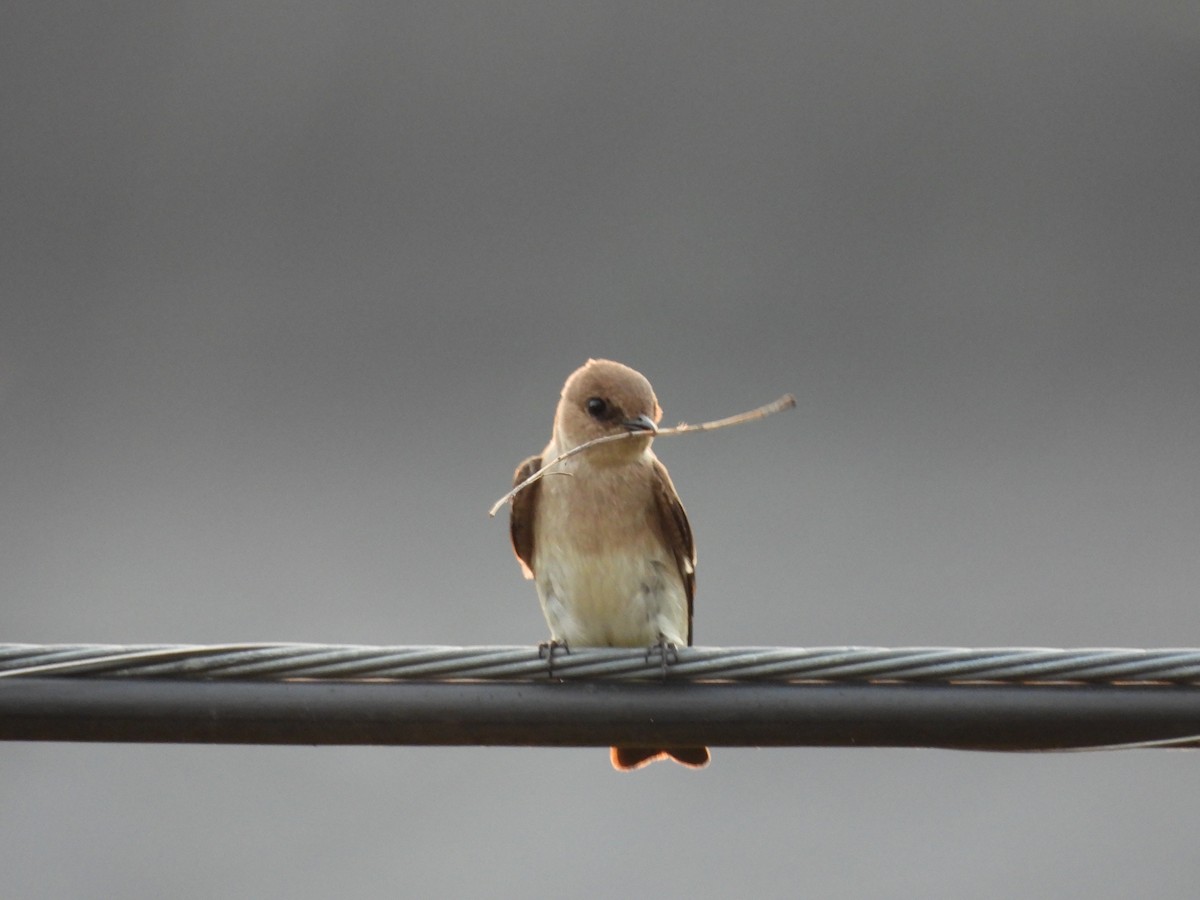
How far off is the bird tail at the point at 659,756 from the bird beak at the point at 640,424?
927 mm

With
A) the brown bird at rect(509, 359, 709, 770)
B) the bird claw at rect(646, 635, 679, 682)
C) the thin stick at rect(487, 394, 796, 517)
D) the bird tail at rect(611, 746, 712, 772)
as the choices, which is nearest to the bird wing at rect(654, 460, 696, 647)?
the brown bird at rect(509, 359, 709, 770)

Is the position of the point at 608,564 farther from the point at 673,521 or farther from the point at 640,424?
the point at 640,424

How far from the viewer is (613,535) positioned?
13.9ft

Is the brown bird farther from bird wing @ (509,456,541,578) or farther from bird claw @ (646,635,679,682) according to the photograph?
bird claw @ (646,635,679,682)

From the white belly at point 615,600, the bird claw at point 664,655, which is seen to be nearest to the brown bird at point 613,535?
the white belly at point 615,600

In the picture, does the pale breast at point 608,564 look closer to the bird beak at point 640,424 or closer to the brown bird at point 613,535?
the brown bird at point 613,535

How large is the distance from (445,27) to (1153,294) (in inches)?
170

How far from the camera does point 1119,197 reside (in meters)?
8.31

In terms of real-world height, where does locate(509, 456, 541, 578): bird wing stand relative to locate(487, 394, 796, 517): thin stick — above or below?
A: above

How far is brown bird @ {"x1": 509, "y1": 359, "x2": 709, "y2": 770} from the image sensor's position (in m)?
4.21

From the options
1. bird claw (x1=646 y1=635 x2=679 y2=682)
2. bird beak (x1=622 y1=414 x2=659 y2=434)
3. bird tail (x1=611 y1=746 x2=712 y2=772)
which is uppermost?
bird beak (x1=622 y1=414 x2=659 y2=434)

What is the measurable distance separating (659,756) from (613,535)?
0.65 metres

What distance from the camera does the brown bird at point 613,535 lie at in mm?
4207

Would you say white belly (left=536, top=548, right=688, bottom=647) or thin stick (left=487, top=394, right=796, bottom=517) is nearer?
thin stick (left=487, top=394, right=796, bottom=517)
